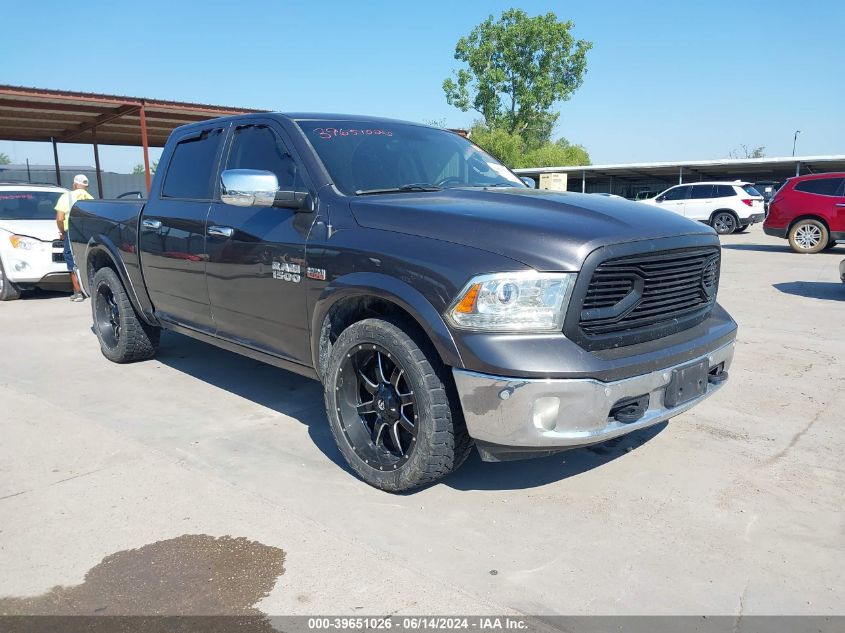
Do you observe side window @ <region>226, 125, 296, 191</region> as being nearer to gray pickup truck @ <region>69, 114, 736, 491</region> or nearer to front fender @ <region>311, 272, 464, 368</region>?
gray pickup truck @ <region>69, 114, 736, 491</region>

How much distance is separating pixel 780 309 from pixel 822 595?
6531mm

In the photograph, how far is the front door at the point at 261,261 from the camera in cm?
367

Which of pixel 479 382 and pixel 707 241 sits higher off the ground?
pixel 707 241

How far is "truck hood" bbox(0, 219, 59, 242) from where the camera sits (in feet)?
30.5

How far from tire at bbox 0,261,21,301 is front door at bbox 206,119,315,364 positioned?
6674 mm

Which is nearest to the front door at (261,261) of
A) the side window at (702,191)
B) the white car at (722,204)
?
the white car at (722,204)

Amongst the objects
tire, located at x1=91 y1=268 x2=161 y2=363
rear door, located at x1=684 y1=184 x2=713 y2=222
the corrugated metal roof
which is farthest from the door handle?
rear door, located at x1=684 y1=184 x2=713 y2=222

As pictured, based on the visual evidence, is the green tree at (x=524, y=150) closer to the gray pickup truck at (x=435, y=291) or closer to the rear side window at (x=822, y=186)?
the rear side window at (x=822, y=186)

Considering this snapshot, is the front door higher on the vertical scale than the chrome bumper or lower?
higher

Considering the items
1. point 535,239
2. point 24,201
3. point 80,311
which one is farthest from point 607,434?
point 24,201

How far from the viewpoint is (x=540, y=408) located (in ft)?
8.86

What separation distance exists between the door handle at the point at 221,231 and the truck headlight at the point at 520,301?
1.94 metres

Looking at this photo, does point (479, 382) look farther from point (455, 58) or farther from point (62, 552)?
point (455, 58)

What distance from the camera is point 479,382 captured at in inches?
108
